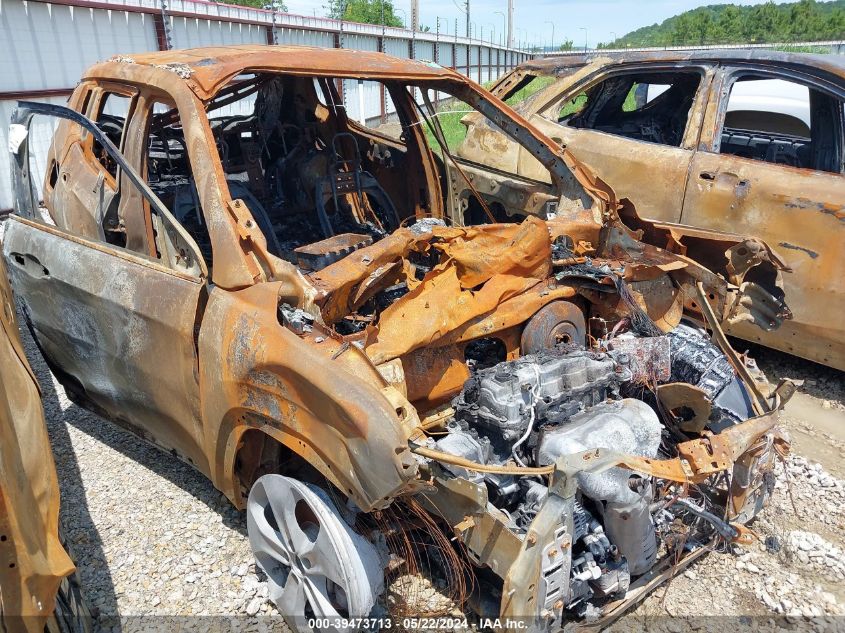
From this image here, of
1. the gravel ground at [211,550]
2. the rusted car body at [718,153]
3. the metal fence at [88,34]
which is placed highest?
the metal fence at [88,34]

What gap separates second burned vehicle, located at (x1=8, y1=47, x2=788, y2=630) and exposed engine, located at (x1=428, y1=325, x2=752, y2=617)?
0.4 inches

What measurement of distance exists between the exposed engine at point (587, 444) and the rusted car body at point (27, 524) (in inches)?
49.4

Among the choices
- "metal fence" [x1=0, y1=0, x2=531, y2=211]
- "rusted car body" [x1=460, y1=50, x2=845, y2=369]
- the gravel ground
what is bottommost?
→ the gravel ground

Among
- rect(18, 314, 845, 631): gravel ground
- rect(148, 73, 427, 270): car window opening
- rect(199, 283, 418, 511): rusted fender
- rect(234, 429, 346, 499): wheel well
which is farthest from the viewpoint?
rect(148, 73, 427, 270): car window opening

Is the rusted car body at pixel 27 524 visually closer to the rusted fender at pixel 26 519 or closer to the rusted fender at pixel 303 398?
the rusted fender at pixel 26 519

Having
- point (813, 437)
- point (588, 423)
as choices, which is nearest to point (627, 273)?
point (588, 423)

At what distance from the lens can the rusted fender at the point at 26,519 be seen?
72.0 inches

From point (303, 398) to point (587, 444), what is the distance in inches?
43.7

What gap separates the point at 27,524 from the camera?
75.7 inches

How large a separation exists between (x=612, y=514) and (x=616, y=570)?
0.23 m

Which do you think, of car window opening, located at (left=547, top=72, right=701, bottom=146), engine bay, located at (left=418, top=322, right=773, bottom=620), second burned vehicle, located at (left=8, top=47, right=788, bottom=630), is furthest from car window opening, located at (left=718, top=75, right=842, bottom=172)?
engine bay, located at (left=418, top=322, right=773, bottom=620)

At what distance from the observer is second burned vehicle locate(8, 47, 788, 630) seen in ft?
7.20

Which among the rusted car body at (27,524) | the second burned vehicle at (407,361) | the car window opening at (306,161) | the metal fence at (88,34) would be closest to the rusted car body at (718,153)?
the second burned vehicle at (407,361)

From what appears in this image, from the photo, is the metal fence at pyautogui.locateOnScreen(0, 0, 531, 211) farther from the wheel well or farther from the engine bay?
the engine bay
